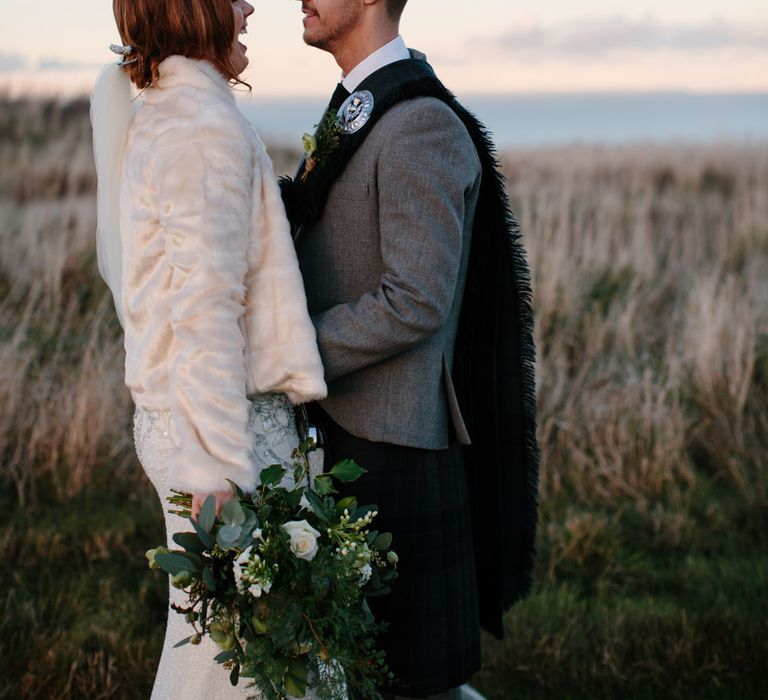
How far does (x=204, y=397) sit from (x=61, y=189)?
10.6 meters

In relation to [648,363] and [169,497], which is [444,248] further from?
[648,363]

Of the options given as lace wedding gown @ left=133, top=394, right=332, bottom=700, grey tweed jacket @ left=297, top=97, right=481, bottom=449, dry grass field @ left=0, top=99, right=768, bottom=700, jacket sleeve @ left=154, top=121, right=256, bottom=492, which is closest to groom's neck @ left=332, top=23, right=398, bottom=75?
grey tweed jacket @ left=297, top=97, right=481, bottom=449

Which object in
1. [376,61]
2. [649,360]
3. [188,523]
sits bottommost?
[649,360]

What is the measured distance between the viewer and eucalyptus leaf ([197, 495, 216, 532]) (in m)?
1.99

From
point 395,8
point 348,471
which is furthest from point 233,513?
point 395,8

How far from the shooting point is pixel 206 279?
204 centimetres

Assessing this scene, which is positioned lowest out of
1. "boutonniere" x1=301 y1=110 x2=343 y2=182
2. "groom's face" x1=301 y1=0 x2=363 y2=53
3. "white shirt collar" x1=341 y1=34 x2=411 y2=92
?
"boutonniere" x1=301 y1=110 x2=343 y2=182

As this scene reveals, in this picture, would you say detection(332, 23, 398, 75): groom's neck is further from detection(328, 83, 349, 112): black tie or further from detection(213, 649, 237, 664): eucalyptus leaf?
detection(213, 649, 237, 664): eucalyptus leaf

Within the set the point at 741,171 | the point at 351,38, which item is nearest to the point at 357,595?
the point at 351,38

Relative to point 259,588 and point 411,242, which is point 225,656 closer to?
point 259,588

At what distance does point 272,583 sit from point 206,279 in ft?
2.07

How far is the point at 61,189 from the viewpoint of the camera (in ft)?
38.8

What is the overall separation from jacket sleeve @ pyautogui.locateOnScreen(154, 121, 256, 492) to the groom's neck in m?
0.64

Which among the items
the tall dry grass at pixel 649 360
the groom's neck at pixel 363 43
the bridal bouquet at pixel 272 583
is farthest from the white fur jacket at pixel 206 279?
the tall dry grass at pixel 649 360
